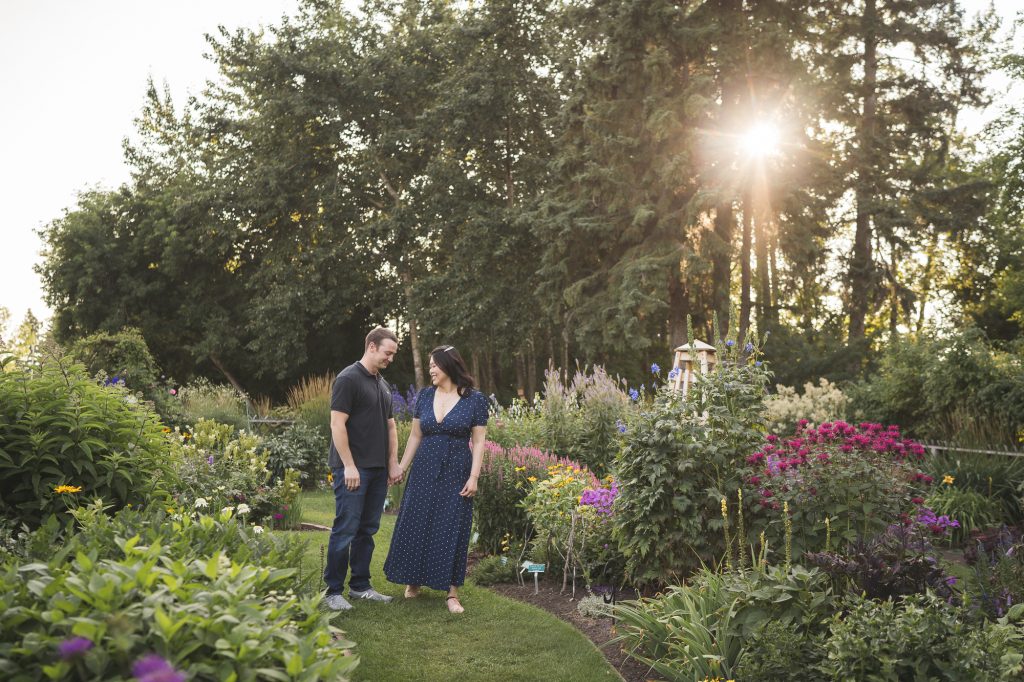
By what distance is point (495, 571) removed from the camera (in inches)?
250

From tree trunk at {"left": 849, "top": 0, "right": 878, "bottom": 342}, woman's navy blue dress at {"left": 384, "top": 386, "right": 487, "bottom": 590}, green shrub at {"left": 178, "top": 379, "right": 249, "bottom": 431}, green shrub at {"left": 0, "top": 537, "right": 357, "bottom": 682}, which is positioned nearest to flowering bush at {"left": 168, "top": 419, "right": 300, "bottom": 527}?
woman's navy blue dress at {"left": 384, "top": 386, "right": 487, "bottom": 590}

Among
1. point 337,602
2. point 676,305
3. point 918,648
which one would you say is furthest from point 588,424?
point 676,305

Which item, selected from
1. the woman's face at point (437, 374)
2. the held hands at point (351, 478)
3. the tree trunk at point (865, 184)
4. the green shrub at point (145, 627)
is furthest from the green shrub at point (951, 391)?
the green shrub at point (145, 627)

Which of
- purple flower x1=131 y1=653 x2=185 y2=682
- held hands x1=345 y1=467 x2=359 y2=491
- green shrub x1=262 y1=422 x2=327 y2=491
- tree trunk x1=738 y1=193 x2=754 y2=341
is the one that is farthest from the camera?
tree trunk x1=738 y1=193 x2=754 y2=341

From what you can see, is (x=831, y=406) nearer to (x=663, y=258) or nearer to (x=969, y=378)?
(x=969, y=378)

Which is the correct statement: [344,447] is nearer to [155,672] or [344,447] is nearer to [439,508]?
[439,508]

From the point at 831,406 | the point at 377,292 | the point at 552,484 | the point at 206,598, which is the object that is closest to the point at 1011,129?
the point at 831,406

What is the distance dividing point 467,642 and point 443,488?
39.1 inches

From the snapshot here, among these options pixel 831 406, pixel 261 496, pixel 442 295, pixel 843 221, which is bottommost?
pixel 261 496

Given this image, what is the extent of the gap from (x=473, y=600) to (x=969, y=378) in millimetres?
6598

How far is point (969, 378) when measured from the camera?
9258mm

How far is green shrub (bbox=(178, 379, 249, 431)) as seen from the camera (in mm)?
13664

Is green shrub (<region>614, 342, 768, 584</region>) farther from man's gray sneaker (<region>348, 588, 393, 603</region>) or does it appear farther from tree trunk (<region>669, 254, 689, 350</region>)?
tree trunk (<region>669, 254, 689, 350</region>)

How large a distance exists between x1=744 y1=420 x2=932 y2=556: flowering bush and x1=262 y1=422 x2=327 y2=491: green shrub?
8056mm
